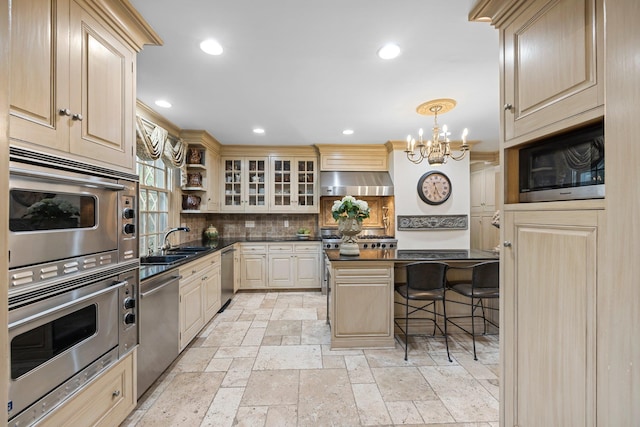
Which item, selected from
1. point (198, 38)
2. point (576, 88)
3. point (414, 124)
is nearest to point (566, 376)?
point (576, 88)

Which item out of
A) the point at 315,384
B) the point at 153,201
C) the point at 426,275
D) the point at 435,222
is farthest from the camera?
the point at 435,222

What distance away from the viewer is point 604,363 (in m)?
0.83

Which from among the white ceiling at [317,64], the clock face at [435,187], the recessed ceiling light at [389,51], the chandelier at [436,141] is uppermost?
the white ceiling at [317,64]

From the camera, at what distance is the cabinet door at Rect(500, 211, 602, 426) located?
89 cm

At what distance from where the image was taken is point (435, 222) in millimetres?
4453

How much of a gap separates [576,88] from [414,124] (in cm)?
279

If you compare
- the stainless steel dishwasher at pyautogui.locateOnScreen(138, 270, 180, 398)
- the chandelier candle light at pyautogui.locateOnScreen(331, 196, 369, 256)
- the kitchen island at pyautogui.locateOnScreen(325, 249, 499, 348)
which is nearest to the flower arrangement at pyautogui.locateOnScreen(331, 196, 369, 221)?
the chandelier candle light at pyautogui.locateOnScreen(331, 196, 369, 256)

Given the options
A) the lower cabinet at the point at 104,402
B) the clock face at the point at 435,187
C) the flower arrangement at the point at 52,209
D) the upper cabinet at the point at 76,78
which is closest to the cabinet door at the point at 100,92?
the upper cabinet at the point at 76,78

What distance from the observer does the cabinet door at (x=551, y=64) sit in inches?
34.2

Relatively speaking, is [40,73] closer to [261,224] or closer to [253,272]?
[253,272]

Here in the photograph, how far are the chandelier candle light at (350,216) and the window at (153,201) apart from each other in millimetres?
2221

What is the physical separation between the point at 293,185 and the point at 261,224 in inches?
39.9

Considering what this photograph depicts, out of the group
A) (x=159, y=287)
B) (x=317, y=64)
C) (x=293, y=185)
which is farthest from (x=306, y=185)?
(x=159, y=287)

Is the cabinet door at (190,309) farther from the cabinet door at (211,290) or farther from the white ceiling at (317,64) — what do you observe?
the white ceiling at (317,64)
